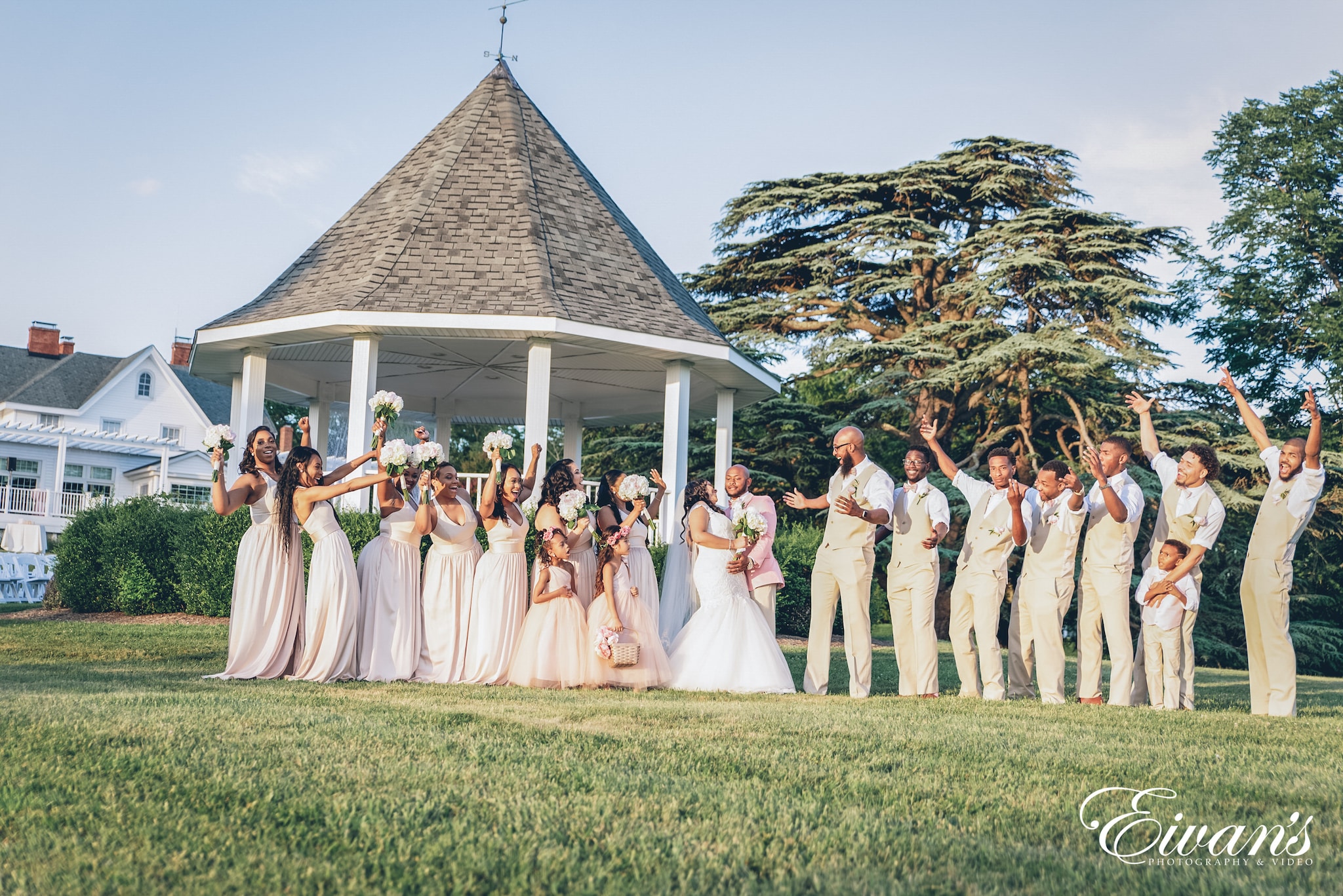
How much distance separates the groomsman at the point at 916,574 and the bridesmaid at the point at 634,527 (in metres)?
2.17

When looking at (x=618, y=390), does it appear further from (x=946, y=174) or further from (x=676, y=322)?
(x=946, y=174)

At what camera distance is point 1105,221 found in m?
25.9

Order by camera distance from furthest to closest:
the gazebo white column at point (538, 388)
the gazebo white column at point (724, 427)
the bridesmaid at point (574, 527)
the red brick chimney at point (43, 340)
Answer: the red brick chimney at point (43, 340)
the gazebo white column at point (724, 427)
the gazebo white column at point (538, 388)
the bridesmaid at point (574, 527)

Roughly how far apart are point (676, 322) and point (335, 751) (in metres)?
12.1

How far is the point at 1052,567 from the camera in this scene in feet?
31.2

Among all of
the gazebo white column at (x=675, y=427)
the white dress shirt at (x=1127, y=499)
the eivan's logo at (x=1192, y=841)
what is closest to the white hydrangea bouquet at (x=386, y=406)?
the white dress shirt at (x=1127, y=499)

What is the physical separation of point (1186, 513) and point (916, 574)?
2.18m

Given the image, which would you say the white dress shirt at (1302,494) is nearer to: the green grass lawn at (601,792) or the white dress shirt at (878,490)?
the green grass lawn at (601,792)

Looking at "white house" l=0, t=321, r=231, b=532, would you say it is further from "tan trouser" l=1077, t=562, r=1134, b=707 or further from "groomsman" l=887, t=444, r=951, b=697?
"tan trouser" l=1077, t=562, r=1134, b=707

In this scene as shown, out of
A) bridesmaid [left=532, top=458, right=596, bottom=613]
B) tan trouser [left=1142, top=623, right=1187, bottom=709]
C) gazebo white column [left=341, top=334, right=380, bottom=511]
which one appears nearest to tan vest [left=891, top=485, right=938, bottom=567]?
tan trouser [left=1142, top=623, right=1187, bottom=709]

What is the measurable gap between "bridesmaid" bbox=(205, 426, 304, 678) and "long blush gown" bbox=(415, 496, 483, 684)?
108cm

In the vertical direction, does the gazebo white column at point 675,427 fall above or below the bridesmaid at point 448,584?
above

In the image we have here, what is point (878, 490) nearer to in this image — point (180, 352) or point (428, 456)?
point (428, 456)

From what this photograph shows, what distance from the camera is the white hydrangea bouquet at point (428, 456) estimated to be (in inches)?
364
